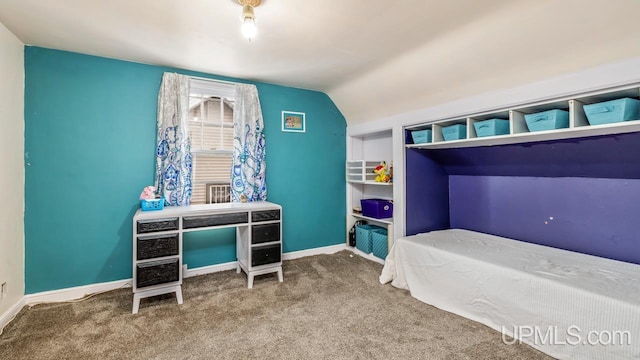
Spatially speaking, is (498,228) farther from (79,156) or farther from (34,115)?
(34,115)

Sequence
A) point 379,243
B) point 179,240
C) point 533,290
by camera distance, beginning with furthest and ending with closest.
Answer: point 379,243 < point 179,240 < point 533,290

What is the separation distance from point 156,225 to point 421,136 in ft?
9.07

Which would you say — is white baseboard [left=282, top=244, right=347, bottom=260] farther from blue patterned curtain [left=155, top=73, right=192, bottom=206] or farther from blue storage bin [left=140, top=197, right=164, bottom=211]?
blue storage bin [left=140, top=197, right=164, bottom=211]

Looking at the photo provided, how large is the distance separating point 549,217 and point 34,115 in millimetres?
4808

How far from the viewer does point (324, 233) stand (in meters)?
4.03

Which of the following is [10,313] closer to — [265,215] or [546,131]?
[265,215]

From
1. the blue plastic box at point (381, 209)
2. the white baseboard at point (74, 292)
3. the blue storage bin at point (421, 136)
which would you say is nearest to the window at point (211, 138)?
the white baseboard at point (74, 292)

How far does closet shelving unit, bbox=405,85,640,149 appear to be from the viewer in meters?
1.86

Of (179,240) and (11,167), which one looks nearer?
(11,167)

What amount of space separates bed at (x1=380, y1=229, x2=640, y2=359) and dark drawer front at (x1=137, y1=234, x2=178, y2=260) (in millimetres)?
2163

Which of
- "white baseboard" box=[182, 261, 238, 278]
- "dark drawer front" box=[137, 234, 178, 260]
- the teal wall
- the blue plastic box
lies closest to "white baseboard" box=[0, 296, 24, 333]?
the teal wall

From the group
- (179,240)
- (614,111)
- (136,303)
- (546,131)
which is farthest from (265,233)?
(614,111)

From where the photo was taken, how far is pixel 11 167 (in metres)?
2.30

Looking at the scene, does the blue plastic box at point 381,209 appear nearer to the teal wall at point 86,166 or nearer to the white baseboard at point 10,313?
the teal wall at point 86,166
